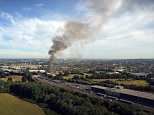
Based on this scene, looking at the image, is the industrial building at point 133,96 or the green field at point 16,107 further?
the industrial building at point 133,96

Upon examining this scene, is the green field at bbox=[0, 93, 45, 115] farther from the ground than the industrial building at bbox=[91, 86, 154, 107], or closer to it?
closer to it

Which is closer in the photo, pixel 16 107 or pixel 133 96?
pixel 16 107

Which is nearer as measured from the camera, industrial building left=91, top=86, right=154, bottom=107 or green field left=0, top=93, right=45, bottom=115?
green field left=0, top=93, right=45, bottom=115

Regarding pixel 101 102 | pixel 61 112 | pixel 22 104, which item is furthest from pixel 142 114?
pixel 22 104

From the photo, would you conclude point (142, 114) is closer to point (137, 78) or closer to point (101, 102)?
point (101, 102)

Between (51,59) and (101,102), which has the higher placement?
(51,59)

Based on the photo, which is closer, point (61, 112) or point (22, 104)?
point (61, 112)

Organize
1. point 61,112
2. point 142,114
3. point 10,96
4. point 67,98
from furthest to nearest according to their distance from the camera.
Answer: point 10,96 → point 67,98 → point 61,112 → point 142,114

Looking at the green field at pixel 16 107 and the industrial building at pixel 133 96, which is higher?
the industrial building at pixel 133 96
